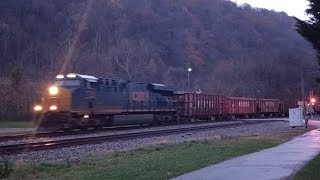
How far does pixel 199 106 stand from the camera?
56.9 meters

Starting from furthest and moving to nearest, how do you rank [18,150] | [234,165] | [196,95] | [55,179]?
[196,95]
[18,150]
[234,165]
[55,179]

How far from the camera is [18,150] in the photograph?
2077 centimetres

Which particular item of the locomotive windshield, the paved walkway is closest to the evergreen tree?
the paved walkway

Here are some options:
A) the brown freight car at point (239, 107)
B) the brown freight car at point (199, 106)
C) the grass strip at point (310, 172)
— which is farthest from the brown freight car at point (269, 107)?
the grass strip at point (310, 172)

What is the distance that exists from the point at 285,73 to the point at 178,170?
328ft

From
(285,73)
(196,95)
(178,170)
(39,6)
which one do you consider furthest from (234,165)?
(39,6)

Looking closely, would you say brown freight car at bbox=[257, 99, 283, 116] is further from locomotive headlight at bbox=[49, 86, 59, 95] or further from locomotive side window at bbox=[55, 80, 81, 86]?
locomotive headlight at bbox=[49, 86, 59, 95]

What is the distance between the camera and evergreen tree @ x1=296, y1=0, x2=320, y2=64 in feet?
52.5

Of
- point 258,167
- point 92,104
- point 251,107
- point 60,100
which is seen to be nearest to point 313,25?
point 258,167

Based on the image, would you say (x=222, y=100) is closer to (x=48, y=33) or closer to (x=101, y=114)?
(x=101, y=114)

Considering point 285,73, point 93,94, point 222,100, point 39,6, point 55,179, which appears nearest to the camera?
point 55,179

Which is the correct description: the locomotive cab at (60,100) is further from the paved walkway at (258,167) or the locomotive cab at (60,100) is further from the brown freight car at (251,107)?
the brown freight car at (251,107)

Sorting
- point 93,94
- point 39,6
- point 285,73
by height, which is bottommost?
point 93,94

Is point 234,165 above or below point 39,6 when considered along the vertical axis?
below
